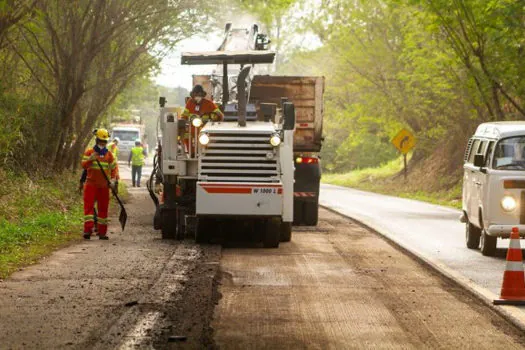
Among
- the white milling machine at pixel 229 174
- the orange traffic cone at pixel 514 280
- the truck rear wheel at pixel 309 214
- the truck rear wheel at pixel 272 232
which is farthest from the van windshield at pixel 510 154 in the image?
the truck rear wheel at pixel 309 214

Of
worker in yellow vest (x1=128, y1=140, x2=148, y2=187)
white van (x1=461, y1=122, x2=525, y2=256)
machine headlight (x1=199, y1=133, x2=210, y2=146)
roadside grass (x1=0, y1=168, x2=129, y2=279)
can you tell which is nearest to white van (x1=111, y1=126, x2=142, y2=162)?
worker in yellow vest (x1=128, y1=140, x2=148, y2=187)

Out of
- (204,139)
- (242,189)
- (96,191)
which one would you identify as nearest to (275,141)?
(242,189)

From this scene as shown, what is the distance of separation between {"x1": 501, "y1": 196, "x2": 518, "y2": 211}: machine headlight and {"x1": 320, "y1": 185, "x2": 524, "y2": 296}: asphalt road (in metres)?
0.83

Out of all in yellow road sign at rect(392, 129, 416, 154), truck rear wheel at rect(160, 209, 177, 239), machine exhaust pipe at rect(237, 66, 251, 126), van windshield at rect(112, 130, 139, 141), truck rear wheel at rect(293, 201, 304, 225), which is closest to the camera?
machine exhaust pipe at rect(237, 66, 251, 126)

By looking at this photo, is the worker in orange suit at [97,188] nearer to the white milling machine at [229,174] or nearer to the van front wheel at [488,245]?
the white milling machine at [229,174]

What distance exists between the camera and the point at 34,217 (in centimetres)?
2305

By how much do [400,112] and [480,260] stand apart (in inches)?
1499

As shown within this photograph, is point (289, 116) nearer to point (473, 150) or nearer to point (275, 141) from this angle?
point (275, 141)

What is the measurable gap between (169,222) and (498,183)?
5745mm

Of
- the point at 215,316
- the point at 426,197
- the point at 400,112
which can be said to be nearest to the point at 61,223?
the point at 215,316

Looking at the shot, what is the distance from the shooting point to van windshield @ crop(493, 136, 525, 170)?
18.5 metres

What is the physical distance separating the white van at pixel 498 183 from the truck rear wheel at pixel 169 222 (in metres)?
5.10

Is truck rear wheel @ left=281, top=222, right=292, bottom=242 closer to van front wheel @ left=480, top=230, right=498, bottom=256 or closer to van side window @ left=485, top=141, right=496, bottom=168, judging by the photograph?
van front wheel @ left=480, top=230, right=498, bottom=256

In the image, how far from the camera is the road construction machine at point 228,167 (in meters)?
19.0
